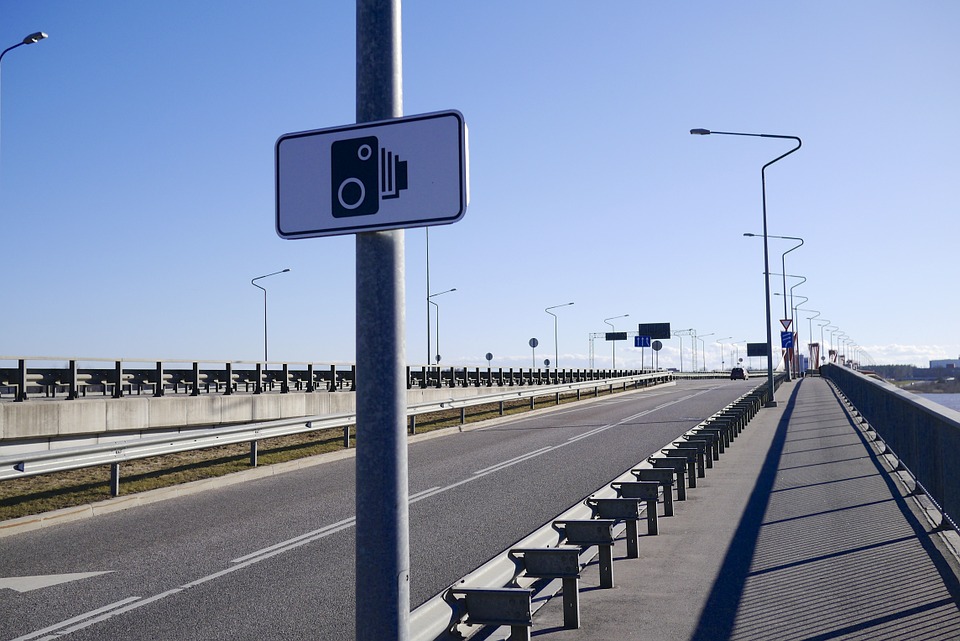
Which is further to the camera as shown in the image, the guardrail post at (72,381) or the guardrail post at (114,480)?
the guardrail post at (72,381)

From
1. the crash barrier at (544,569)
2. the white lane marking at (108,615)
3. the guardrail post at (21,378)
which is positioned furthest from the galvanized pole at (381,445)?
the guardrail post at (21,378)

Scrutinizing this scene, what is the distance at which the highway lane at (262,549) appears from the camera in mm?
6875

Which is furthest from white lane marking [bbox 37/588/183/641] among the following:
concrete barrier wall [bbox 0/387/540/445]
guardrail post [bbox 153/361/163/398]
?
guardrail post [bbox 153/361/163/398]

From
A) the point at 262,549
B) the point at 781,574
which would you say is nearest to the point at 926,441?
the point at 781,574

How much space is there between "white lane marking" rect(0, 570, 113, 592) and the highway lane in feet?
0.30

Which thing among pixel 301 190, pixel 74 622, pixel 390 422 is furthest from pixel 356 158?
pixel 74 622

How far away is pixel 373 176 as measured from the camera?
341 cm

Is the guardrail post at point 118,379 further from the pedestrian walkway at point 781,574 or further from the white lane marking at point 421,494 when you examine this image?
the pedestrian walkway at point 781,574

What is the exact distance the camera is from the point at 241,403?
25.7 meters

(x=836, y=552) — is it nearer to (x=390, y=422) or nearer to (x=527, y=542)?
(x=527, y=542)

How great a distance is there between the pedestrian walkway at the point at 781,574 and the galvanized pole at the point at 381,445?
320 centimetres

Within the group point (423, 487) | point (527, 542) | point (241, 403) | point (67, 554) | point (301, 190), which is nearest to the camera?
point (301, 190)

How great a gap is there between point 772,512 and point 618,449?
28.8ft

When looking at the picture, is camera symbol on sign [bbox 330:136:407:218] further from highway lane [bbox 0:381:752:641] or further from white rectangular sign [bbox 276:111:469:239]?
highway lane [bbox 0:381:752:641]
